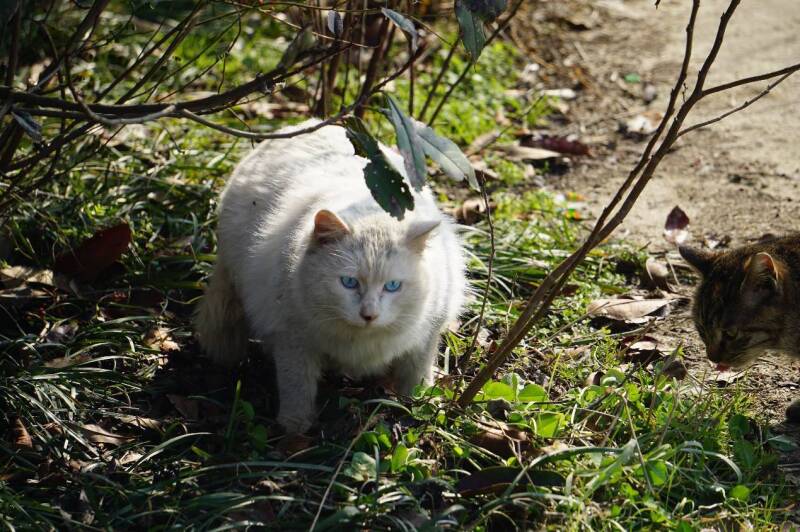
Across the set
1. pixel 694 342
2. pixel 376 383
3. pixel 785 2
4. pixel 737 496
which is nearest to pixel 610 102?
pixel 785 2

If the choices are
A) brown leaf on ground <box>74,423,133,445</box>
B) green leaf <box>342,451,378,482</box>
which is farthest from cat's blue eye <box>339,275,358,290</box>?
brown leaf on ground <box>74,423,133,445</box>

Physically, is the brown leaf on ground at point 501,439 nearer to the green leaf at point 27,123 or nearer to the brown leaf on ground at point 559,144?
the green leaf at point 27,123

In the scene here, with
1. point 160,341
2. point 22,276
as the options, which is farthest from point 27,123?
point 22,276

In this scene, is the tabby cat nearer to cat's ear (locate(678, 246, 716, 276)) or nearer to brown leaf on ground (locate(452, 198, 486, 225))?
cat's ear (locate(678, 246, 716, 276))

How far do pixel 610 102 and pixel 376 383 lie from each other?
4090 mm

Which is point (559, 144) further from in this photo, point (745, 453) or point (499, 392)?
point (745, 453)

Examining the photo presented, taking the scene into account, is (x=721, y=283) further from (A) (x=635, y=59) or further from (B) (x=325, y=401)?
(A) (x=635, y=59)

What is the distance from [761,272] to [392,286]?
63.8 inches

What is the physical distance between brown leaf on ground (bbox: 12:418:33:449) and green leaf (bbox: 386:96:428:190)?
1843 mm

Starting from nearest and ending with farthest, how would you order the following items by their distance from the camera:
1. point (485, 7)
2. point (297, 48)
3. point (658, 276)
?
point (485, 7), point (297, 48), point (658, 276)

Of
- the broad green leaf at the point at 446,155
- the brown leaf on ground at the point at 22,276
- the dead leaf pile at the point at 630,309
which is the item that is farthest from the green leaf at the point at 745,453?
the brown leaf on ground at the point at 22,276

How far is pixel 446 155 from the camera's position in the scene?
2770mm

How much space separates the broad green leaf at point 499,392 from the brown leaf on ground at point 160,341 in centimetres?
157

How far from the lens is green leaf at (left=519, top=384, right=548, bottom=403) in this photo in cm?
355
